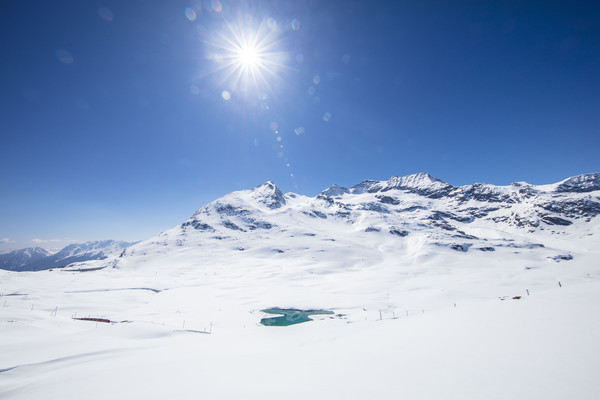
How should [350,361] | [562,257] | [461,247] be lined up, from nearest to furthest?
1. [350,361]
2. [562,257]
3. [461,247]

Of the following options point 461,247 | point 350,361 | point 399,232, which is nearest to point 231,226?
point 399,232

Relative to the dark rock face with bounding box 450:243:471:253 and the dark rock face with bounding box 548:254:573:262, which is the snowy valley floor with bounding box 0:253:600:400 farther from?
the dark rock face with bounding box 548:254:573:262

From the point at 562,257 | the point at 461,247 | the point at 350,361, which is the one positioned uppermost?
the point at 461,247

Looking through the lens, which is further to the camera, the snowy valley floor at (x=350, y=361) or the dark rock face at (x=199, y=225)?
the dark rock face at (x=199, y=225)

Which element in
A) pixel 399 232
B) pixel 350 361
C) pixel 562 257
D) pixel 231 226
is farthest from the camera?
pixel 231 226

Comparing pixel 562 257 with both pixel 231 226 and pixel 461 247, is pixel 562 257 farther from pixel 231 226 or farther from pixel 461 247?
pixel 231 226

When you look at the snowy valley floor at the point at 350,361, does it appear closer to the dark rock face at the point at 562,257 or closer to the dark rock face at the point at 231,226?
the dark rock face at the point at 562,257

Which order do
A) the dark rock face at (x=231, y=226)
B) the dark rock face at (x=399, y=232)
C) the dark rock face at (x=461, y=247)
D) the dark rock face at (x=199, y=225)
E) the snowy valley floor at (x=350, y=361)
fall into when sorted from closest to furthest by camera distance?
the snowy valley floor at (x=350, y=361), the dark rock face at (x=461, y=247), the dark rock face at (x=399, y=232), the dark rock face at (x=199, y=225), the dark rock face at (x=231, y=226)

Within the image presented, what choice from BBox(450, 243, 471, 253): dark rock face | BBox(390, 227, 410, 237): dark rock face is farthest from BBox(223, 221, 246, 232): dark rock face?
BBox(450, 243, 471, 253): dark rock face

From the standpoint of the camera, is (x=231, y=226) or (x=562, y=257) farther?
(x=231, y=226)

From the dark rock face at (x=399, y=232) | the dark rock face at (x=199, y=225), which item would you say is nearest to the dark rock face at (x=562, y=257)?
the dark rock face at (x=399, y=232)

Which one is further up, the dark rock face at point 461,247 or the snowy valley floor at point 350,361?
the dark rock face at point 461,247

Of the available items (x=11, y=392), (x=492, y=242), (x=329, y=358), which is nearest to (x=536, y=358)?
(x=329, y=358)

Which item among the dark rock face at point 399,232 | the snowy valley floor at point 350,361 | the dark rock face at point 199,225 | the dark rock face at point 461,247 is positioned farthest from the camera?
the dark rock face at point 199,225
